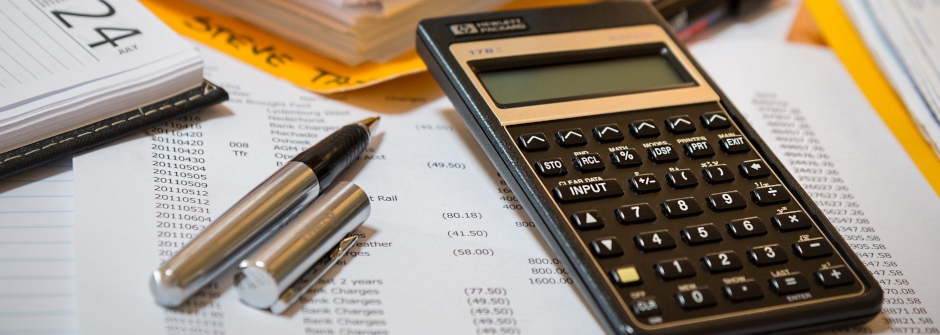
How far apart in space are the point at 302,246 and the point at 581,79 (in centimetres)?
Answer: 25

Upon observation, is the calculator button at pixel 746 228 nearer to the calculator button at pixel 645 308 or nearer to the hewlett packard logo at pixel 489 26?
the calculator button at pixel 645 308

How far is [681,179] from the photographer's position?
51 cm

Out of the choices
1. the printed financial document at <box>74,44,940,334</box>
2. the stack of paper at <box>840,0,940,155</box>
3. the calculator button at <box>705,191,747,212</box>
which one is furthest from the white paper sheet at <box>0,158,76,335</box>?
the stack of paper at <box>840,0,940,155</box>

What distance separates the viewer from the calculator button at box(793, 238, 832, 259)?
1.56ft

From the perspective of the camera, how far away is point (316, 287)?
18.0 inches

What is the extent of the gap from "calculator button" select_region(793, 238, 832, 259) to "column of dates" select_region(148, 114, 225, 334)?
33 centimetres

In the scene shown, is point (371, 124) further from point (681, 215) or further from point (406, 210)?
point (681, 215)

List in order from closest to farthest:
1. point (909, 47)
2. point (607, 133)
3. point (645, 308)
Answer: point (645, 308)
point (607, 133)
point (909, 47)

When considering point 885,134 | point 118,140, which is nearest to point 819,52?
point 885,134

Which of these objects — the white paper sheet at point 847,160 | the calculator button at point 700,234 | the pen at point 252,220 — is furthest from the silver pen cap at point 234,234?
the white paper sheet at point 847,160

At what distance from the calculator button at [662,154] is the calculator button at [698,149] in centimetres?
1

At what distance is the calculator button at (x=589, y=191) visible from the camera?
0.48 meters

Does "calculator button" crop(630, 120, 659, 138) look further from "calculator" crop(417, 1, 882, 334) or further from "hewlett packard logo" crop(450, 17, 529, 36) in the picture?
"hewlett packard logo" crop(450, 17, 529, 36)

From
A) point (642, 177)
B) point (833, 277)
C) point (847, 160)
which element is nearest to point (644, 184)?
point (642, 177)
